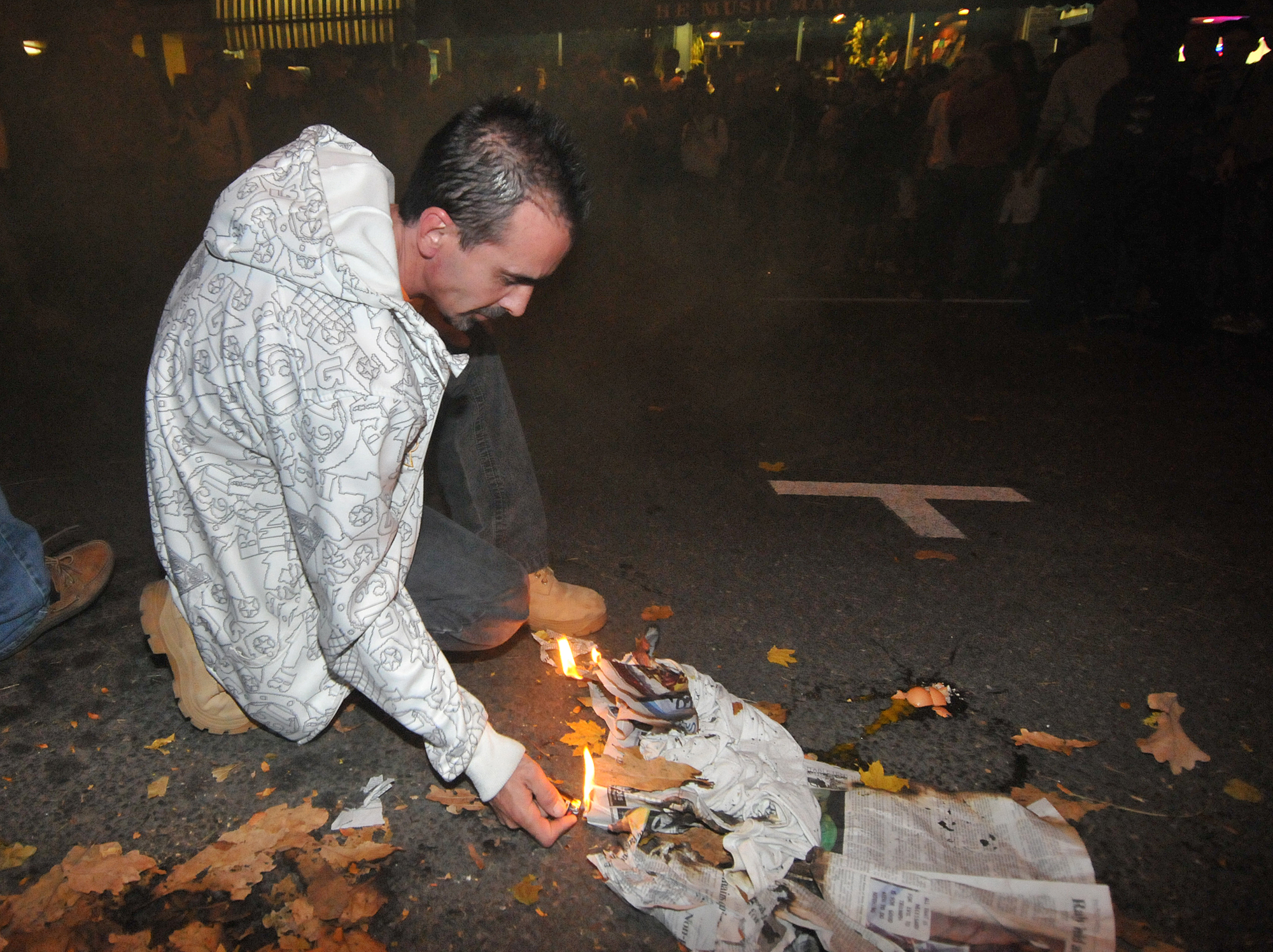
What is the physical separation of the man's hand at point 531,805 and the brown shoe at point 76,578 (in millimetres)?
1552

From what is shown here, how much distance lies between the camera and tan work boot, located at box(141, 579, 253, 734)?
208cm

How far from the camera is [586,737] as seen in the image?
2.25 metres

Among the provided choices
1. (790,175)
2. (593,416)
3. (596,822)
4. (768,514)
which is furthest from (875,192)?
(596,822)

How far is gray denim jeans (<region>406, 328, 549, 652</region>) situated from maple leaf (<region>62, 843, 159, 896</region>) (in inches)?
30.2

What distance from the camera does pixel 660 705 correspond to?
2264 mm

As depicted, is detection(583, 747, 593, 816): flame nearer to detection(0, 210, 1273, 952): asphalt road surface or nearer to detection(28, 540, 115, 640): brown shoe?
detection(0, 210, 1273, 952): asphalt road surface

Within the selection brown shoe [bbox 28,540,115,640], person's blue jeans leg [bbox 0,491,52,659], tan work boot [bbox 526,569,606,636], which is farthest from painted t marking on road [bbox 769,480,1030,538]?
person's blue jeans leg [bbox 0,491,52,659]

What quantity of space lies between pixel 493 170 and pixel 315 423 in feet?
1.97

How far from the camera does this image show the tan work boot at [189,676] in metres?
2.08

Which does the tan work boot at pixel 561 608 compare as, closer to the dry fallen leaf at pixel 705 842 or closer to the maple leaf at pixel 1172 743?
the dry fallen leaf at pixel 705 842

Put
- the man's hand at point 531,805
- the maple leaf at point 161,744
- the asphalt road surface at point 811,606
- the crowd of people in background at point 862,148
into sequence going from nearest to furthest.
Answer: the man's hand at point 531,805
the asphalt road surface at point 811,606
the maple leaf at point 161,744
the crowd of people in background at point 862,148

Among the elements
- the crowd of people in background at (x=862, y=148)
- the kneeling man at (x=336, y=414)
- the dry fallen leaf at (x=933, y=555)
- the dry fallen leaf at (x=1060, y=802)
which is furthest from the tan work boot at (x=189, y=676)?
the crowd of people in background at (x=862, y=148)

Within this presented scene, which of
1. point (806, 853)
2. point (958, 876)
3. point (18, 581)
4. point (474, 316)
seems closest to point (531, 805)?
point (806, 853)

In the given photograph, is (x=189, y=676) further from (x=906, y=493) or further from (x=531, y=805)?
(x=906, y=493)
